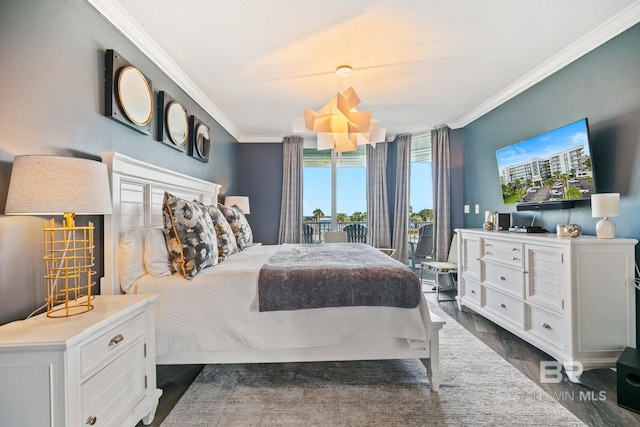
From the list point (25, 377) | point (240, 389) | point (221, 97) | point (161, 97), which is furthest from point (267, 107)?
point (25, 377)

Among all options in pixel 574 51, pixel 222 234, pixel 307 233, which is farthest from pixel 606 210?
pixel 307 233

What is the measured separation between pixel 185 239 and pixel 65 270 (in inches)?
26.3

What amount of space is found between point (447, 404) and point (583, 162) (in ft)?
6.78

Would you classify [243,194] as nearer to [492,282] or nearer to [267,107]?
[267,107]

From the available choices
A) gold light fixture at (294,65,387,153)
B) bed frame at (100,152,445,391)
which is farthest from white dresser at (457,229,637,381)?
gold light fixture at (294,65,387,153)

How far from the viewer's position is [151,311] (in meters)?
1.68

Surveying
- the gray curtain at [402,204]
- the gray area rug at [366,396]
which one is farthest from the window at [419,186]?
the gray area rug at [366,396]

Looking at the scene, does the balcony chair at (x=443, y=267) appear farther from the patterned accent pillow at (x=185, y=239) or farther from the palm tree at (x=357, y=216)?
the patterned accent pillow at (x=185, y=239)

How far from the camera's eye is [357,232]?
5.28 metres

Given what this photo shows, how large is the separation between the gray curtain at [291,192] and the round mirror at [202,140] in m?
1.67

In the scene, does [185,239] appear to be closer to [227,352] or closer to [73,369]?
[227,352]

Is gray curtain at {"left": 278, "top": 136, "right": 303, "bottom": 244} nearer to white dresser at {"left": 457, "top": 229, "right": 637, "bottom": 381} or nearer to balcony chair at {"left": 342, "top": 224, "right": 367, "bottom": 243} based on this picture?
balcony chair at {"left": 342, "top": 224, "right": 367, "bottom": 243}

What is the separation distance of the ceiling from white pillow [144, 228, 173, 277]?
143cm

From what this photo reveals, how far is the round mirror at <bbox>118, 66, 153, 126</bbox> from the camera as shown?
6.60 feet
